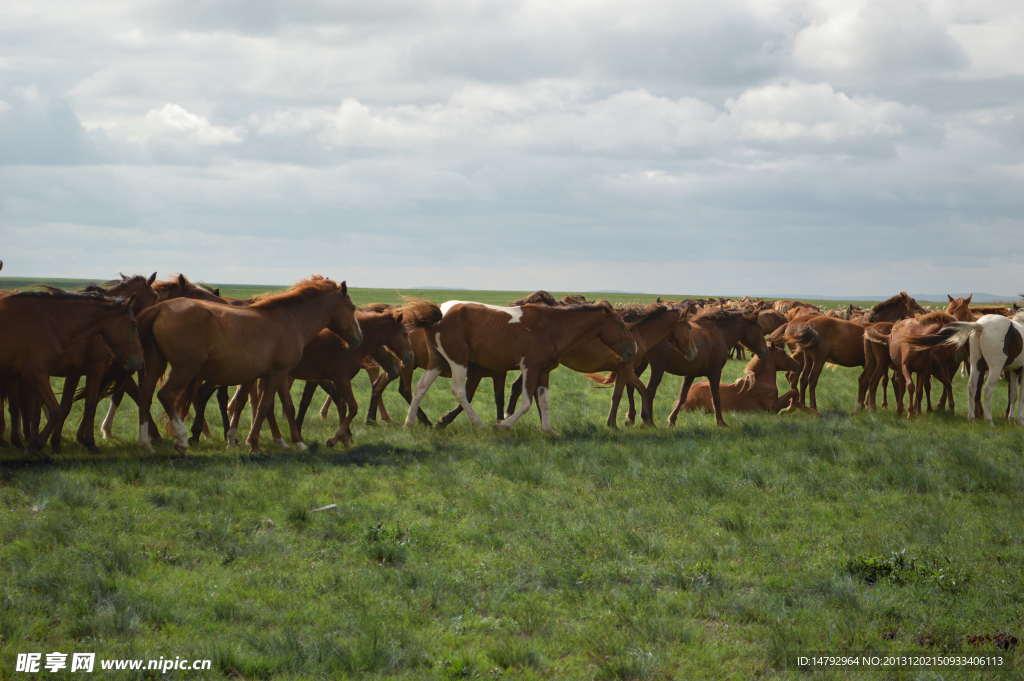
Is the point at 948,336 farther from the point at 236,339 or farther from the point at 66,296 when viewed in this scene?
the point at 66,296

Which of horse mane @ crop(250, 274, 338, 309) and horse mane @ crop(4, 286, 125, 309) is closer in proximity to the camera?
horse mane @ crop(4, 286, 125, 309)

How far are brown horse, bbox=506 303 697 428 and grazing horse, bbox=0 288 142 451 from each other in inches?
258

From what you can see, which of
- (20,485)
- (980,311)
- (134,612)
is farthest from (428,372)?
(980,311)


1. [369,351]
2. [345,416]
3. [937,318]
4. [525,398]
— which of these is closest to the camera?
[345,416]

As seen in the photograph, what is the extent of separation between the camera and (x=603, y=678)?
415 centimetres

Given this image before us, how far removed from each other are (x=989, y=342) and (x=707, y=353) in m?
5.22

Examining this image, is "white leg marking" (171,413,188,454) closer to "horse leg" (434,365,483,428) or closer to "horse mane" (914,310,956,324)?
"horse leg" (434,365,483,428)

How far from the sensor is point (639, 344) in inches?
502

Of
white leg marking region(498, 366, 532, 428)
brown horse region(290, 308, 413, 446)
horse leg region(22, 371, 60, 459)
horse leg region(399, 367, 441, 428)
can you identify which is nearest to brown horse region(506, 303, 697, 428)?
white leg marking region(498, 366, 532, 428)

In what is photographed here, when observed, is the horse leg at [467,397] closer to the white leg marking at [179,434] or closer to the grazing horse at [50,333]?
the white leg marking at [179,434]

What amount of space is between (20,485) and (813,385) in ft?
46.9

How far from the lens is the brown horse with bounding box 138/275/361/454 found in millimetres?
8945

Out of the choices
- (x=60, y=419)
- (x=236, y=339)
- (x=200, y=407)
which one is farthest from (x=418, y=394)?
(x=60, y=419)

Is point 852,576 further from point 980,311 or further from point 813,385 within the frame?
point 980,311
